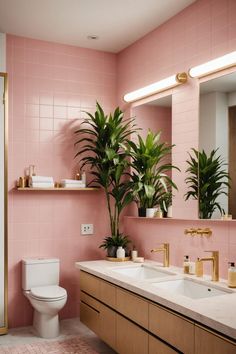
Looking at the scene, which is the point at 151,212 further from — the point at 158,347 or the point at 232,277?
the point at 158,347

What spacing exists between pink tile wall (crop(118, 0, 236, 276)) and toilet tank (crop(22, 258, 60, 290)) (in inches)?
34.8

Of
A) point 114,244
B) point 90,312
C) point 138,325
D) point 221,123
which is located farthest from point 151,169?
point 138,325

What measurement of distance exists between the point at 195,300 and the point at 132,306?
0.62 meters

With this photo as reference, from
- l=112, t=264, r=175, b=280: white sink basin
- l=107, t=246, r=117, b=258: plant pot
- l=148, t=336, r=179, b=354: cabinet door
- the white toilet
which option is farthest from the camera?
l=107, t=246, r=117, b=258: plant pot

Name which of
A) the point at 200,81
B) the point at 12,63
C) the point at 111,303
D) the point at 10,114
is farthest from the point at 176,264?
the point at 12,63

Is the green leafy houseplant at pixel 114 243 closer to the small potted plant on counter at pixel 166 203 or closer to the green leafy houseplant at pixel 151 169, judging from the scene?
the green leafy houseplant at pixel 151 169

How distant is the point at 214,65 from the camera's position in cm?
305

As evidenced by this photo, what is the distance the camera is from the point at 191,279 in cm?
293

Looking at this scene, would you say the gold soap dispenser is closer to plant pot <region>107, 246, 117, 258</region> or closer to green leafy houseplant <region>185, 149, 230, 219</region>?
green leafy houseplant <region>185, 149, 230, 219</region>

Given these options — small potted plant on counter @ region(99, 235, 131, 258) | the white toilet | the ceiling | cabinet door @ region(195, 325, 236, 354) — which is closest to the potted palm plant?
small potted plant on counter @ region(99, 235, 131, 258)

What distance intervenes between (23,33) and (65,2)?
824mm

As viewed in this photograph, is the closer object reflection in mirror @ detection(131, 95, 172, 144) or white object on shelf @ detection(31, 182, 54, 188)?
reflection in mirror @ detection(131, 95, 172, 144)

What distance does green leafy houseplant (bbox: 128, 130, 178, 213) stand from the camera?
368 centimetres

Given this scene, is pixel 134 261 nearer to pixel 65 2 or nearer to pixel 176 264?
pixel 176 264
